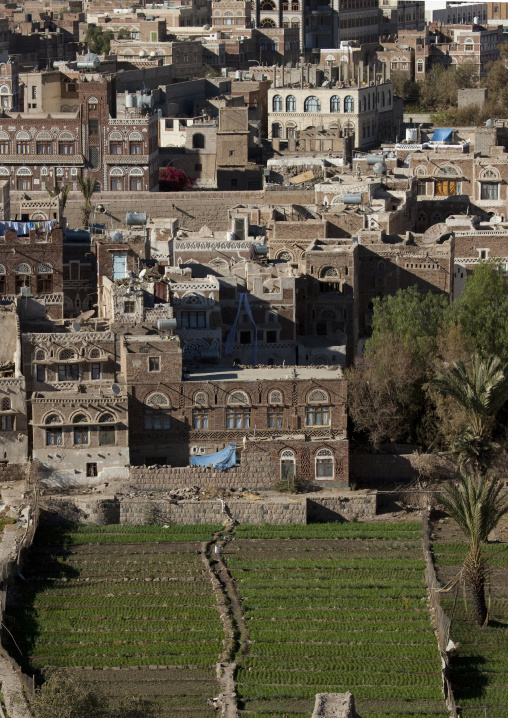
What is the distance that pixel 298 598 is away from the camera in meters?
59.3

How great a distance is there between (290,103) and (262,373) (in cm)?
6373

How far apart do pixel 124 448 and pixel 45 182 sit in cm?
4213

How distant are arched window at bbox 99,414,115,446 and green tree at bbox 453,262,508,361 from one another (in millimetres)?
15349

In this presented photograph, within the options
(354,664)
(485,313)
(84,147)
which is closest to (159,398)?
(485,313)

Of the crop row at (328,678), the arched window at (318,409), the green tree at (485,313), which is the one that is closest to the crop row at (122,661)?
the crop row at (328,678)

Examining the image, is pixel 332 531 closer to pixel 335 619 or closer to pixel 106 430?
pixel 335 619

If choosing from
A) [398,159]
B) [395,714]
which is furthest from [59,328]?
[398,159]

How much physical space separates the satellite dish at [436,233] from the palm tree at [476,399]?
71.5 ft

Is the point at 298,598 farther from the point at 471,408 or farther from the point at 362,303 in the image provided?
the point at 362,303

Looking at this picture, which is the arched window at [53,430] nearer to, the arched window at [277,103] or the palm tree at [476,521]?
the palm tree at [476,521]

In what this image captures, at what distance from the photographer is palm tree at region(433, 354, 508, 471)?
68438 mm

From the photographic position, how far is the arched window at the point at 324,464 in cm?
6844

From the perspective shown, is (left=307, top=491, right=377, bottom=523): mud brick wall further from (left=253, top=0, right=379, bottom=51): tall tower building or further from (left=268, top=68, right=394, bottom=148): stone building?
(left=253, top=0, right=379, bottom=51): tall tower building

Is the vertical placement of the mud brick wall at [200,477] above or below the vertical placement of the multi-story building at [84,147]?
below
